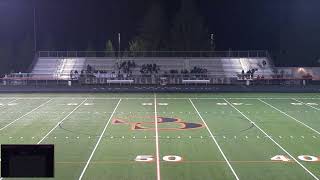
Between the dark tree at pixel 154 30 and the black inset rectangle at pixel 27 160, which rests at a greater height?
the dark tree at pixel 154 30

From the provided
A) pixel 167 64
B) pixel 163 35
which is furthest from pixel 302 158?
pixel 163 35

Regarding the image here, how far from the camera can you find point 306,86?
38344mm

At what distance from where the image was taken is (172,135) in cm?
1891

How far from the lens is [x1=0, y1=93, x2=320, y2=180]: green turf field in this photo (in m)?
14.0

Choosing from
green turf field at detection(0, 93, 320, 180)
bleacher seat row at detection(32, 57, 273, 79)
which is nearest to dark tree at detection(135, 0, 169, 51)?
bleacher seat row at detection(32, 57, 273, 79)

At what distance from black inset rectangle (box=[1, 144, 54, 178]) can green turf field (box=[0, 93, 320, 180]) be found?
5839 millimetres

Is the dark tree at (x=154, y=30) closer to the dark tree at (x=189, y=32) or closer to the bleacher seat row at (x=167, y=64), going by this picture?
the dark tree at (x=189, y=32)

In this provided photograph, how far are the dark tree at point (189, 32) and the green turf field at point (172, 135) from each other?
63.3 ft

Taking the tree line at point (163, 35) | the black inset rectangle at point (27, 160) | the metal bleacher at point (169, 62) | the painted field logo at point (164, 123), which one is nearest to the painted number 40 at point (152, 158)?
the painted field logo at point (164, 123)

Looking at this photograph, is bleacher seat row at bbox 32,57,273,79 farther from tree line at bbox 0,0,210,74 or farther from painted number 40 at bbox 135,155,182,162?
painted number 40 at bbox 135,155,182,162

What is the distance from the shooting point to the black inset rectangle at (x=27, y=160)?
7258mm

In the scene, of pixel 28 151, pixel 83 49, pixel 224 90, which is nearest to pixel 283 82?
pixel 224 90

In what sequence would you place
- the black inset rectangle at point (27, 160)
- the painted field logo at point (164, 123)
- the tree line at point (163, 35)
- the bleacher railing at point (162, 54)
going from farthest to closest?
the tree line at point (163, 35) < the bleacher railing at point (162, 54) < the painted field logo at point (164, 123) < the black inset rectangle at point (27, 160)

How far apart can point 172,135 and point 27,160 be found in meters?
11.8
